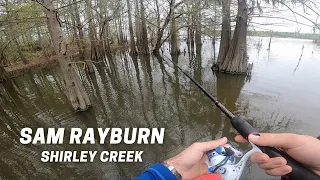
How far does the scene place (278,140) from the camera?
1269 mm

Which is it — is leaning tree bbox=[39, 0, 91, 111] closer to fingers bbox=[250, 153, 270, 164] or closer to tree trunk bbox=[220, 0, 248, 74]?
fingers bbox=[250, 153, 270, 164]

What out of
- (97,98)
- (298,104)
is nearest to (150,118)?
(97,98)

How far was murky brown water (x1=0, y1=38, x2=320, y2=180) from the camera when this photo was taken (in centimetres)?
475

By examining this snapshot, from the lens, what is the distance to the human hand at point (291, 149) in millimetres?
1254

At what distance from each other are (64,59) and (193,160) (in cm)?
578

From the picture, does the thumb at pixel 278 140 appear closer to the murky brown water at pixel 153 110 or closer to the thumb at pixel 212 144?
the thumb at pixel 212 144

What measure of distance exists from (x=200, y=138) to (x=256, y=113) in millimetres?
2327

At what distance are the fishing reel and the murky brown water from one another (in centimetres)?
312

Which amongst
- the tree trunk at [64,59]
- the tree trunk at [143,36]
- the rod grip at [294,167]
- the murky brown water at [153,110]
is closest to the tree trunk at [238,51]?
the murky brown water at [153,110]

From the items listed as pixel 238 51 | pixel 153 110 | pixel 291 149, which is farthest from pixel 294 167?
pixel 238 51

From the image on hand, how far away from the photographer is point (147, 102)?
7965 millimetres

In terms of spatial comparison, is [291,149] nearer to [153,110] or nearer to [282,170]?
[282,170]

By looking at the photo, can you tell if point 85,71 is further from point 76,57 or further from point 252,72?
point 252,72

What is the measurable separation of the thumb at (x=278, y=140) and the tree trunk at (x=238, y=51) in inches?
409
